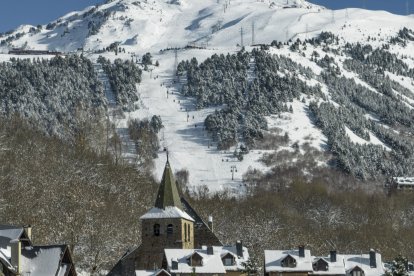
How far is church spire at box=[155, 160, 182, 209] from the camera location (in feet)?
334

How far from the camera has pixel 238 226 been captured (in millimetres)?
145250

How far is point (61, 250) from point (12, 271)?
4620 millimetres

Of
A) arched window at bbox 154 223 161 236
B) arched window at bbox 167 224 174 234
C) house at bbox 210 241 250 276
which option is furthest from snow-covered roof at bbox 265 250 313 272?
arched window at bbox 154 223 161 236

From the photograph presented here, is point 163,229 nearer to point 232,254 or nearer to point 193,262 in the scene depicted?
point 232,254

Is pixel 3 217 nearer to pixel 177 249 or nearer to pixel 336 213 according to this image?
pixel 177 249

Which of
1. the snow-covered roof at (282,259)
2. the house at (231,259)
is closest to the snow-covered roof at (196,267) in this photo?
the house at (231,259)

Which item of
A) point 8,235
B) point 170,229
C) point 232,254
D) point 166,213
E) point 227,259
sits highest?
point 8,235

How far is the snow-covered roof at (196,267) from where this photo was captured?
307 feet

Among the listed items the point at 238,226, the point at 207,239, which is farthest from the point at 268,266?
the point at 238,226

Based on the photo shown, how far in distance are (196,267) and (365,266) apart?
1876 centimetres

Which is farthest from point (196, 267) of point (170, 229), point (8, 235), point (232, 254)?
point (8, 235)

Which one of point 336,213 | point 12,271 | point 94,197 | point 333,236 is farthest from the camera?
point 336,213

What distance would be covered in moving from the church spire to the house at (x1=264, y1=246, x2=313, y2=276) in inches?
411

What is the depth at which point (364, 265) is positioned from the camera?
336 ft
